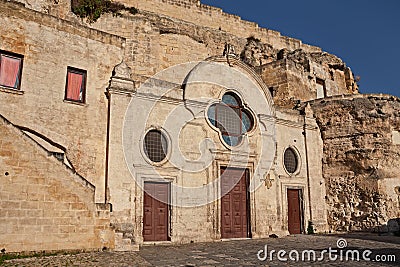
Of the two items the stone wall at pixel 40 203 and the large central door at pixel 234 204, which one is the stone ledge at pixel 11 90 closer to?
the stone wall at pixel 40 203

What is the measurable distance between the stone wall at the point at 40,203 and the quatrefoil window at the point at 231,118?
274 inches

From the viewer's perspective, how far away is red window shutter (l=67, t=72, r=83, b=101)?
13.0m

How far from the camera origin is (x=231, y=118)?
16.3 metres

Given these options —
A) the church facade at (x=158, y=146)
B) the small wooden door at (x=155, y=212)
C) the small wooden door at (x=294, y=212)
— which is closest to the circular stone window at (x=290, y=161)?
the church facade at (x=158, y=146)

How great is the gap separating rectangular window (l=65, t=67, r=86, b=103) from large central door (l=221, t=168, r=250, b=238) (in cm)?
643

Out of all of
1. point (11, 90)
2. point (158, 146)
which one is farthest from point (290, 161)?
point (11, 90)

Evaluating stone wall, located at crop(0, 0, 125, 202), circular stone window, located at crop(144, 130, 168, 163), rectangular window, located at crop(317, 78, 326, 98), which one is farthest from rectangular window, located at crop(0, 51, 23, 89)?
rectangular window, located at crop(317, 78, 326, 98)

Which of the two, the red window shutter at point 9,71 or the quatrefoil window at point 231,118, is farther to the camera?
the quatrefoil window at point 231,118

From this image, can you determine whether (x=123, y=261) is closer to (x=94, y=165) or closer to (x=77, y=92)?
(x=94, y=165)

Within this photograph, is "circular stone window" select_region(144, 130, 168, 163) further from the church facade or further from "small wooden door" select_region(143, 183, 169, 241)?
"small wooden door" select_region(143, 183, 169, 241)

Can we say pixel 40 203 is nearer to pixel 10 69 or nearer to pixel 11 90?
pixel 11 90

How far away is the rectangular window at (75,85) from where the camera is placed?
42.5ft

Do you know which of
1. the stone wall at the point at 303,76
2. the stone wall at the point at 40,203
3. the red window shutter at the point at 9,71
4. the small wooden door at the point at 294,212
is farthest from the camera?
the stone wall at the point at 303,76

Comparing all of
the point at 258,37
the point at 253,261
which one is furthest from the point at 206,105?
the point at 258,37
